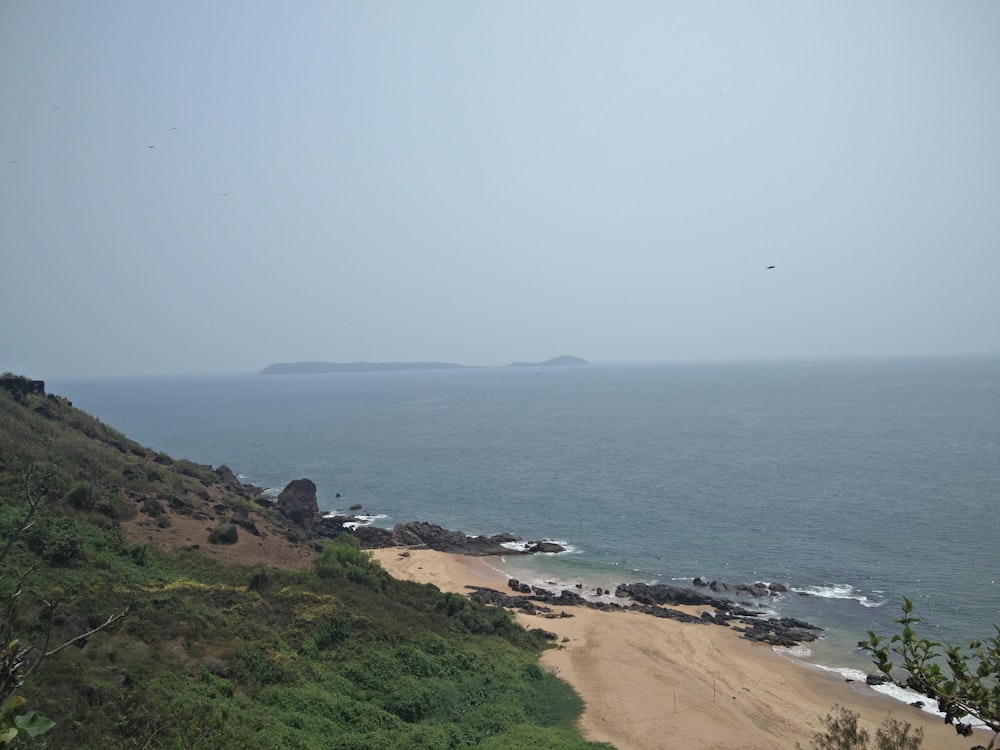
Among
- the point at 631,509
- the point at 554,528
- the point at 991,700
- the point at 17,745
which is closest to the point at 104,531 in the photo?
the point at 17,745

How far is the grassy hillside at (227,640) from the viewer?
17.5 metres

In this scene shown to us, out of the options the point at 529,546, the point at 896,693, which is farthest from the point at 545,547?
the point at 896,693

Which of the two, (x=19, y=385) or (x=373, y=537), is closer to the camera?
(x=19, y=385)

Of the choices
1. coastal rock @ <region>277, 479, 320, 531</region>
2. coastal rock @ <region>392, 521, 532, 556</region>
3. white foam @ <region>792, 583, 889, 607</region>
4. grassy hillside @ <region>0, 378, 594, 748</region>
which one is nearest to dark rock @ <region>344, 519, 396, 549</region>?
coastal rock @ <region>392, 521, 532, 556</region>

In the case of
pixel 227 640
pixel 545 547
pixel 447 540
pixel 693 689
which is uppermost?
pixel 227 640

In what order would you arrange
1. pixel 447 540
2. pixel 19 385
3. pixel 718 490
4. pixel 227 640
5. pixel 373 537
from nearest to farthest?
pixel 227 640 < pixel 19 385 < pixel 373 537 < pixel 447 540 < pixel 718 490

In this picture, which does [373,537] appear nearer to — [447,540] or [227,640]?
[447,540]

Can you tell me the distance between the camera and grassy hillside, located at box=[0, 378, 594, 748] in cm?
1748

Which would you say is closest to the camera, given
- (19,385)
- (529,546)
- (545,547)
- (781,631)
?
(781,631)

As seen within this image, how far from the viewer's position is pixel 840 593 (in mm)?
46500

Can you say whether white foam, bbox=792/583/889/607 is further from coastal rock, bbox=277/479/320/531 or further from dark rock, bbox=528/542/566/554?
coastal rock, bbox=277/479/320/531

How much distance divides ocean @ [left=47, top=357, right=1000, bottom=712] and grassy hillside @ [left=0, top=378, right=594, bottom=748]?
1747 cm

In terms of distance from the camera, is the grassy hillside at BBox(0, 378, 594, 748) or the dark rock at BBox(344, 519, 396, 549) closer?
the grassy hillside at BBox(0, 378, 594, 748)

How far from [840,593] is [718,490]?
104ft
